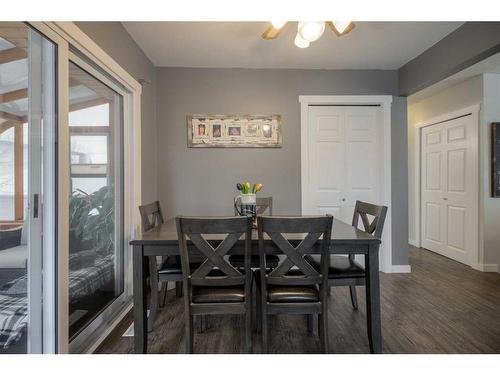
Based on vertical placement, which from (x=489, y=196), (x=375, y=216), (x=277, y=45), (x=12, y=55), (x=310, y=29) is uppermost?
(x=277, y=45)

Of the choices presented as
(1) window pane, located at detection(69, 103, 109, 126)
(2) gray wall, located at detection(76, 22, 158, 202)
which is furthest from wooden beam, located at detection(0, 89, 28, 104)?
(2) gray wall, located at detection(76, 22, 158, 202)

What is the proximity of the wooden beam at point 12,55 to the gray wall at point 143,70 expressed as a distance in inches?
20.4

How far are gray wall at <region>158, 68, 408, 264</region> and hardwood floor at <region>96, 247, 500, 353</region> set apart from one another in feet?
3.60

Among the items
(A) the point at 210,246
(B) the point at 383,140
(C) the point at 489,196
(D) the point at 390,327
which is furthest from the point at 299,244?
(C) the point at 489,196

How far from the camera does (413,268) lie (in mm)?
3549

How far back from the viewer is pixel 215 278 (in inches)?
63.1

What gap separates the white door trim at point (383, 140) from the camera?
3.32m

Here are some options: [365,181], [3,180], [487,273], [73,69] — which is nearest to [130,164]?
[73,69]

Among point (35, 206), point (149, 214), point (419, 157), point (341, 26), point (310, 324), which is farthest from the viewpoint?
point (419, 157)

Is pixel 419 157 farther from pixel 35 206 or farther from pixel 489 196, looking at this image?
pixel 35 206

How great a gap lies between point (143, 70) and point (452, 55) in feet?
9.94

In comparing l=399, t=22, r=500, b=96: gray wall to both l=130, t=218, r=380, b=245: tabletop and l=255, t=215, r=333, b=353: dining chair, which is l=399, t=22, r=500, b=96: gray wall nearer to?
l=130, t=218, r=380, b=245: tabletop
